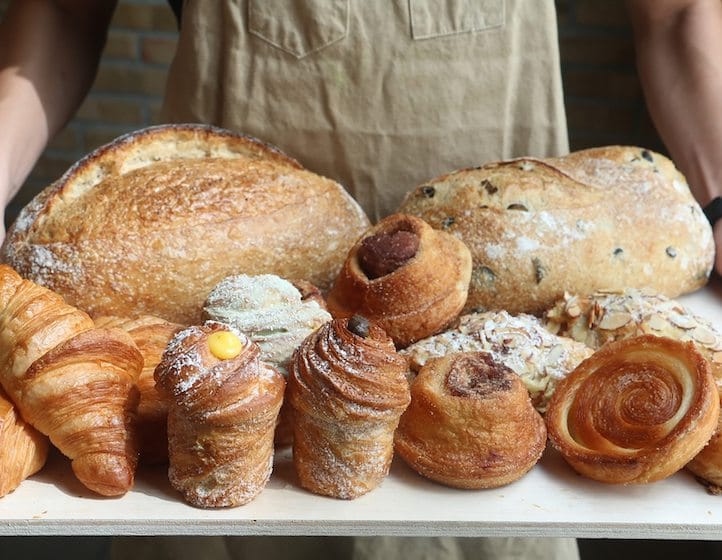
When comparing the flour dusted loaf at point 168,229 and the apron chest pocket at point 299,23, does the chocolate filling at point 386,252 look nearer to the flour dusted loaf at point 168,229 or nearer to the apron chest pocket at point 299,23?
the flour dusted loaf at point 168,229

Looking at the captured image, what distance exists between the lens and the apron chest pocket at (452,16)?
4.28 feet

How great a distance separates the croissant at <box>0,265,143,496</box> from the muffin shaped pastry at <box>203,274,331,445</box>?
0.43ft

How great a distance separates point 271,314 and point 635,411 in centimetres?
42

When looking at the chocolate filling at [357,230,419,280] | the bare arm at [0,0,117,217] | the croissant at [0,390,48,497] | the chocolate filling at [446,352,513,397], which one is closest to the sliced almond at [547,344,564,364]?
the chocolate filling at [446,352,513,397]

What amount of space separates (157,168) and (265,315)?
1.35 feet

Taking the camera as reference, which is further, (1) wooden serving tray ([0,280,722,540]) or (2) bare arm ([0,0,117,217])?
(2) bare arm ([0,0,117,217])

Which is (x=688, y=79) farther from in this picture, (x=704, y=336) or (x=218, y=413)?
(x=218, y=413)

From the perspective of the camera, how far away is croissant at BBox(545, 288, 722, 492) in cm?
98

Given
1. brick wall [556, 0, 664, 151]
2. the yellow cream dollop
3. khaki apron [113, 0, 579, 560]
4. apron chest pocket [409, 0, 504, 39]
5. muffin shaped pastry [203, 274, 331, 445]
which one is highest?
apron chest pocket [409, 0, 504, 39]

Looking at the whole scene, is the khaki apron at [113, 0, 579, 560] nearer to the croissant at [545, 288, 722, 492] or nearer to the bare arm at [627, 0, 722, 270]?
the bare arm at [627, 0, 722, 270]

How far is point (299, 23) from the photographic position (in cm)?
133

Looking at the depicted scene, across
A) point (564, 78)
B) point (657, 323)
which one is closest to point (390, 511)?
point (657, 323)

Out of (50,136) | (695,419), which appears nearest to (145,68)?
(50,136)

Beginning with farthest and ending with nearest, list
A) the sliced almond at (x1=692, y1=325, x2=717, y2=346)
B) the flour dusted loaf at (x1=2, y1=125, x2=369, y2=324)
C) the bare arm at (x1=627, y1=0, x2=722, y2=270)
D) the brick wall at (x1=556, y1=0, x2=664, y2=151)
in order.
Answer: the brick wall at (x1=556, y1=0, x2=664, y2=151), the bare arm at (x1=627, y1=0, x2=722, y2=270), the flour dusted loaf at (x1=2, y1=125, x2=369, y2=324), the sliced almond at (x1=692, y1=325, x2=717, y2=346)
